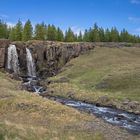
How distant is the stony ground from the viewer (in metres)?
30.4

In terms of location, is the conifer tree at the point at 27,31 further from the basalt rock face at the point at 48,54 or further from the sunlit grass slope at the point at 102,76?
the sunlit grass slope at the point at 102,76

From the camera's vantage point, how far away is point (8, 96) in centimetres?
5544

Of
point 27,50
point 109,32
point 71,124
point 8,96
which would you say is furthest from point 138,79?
point 109,32

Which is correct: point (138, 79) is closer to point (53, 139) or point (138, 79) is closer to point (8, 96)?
point (8, 96)

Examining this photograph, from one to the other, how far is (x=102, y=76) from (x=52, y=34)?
2224 inches

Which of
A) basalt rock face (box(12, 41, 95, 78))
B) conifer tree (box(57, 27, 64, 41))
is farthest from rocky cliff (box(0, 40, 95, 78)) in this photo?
conifer tree (box(57, 27, 64, 41))

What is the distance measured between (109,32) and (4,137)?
135 m

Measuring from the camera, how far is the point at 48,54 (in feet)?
371

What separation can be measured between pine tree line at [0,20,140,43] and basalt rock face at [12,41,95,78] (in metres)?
20.4

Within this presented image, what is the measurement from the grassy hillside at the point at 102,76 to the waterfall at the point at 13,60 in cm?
1582

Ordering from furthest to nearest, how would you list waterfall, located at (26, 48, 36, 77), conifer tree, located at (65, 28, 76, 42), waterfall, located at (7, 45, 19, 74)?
conifer tree, located at (65, 28, 76, 42) → waterfall, located at (26, 48, 36, 77) → waterfall, located at (7, 45, 19, 74)

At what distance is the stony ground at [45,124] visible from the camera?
3037 cm

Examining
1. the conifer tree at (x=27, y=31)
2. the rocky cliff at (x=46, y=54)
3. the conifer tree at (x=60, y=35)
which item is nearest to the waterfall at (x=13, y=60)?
the rocky cliff at (x=46, y=54)

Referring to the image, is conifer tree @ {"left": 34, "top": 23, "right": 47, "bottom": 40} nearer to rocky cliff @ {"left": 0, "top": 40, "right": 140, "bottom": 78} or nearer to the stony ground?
rocky cliff @ {"left": 0, "top": 40, "right": 140, "bottom": 78}
